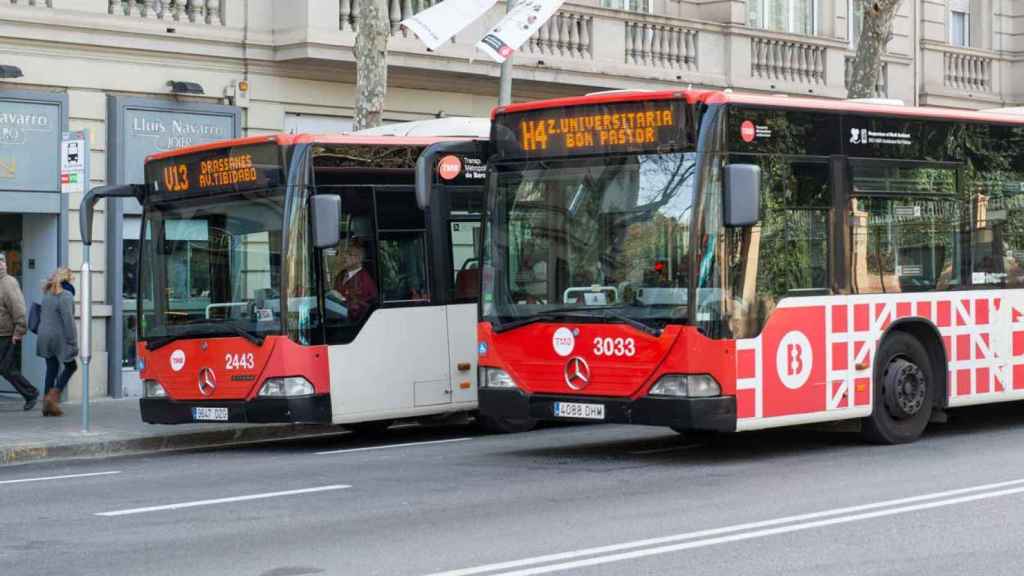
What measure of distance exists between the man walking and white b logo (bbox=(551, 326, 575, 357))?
773cm

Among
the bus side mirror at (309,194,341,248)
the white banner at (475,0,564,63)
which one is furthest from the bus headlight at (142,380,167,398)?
the white banner at (475,0,564,63)

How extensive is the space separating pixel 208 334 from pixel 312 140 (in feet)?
6.56

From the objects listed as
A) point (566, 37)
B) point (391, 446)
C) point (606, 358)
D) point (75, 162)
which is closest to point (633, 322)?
point (606, 358)

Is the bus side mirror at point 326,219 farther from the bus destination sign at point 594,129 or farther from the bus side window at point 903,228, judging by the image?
the bus side window at point 903,228

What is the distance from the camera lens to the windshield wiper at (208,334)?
15.0 metres

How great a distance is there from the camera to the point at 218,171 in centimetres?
1529

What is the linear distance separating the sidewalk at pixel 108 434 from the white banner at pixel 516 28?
5.05 meters

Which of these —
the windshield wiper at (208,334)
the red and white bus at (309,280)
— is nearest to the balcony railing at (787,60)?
the red and white bus at (309,280)

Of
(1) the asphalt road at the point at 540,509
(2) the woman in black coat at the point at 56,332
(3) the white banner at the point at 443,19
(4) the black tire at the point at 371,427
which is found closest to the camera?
(1) the asphalt road at the point at 540,509

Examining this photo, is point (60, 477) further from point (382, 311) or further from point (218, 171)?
point (382, 311)

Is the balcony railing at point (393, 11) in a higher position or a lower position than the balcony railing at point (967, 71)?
lower

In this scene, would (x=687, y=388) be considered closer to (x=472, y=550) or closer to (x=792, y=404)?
(x=792, y=404)

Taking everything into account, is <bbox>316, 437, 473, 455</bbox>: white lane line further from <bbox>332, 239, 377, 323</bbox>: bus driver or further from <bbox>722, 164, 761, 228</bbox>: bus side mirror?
<bbox>722, 164, 761, 228</bbox>: bus side mirror

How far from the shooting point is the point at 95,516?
1072 centimetres
